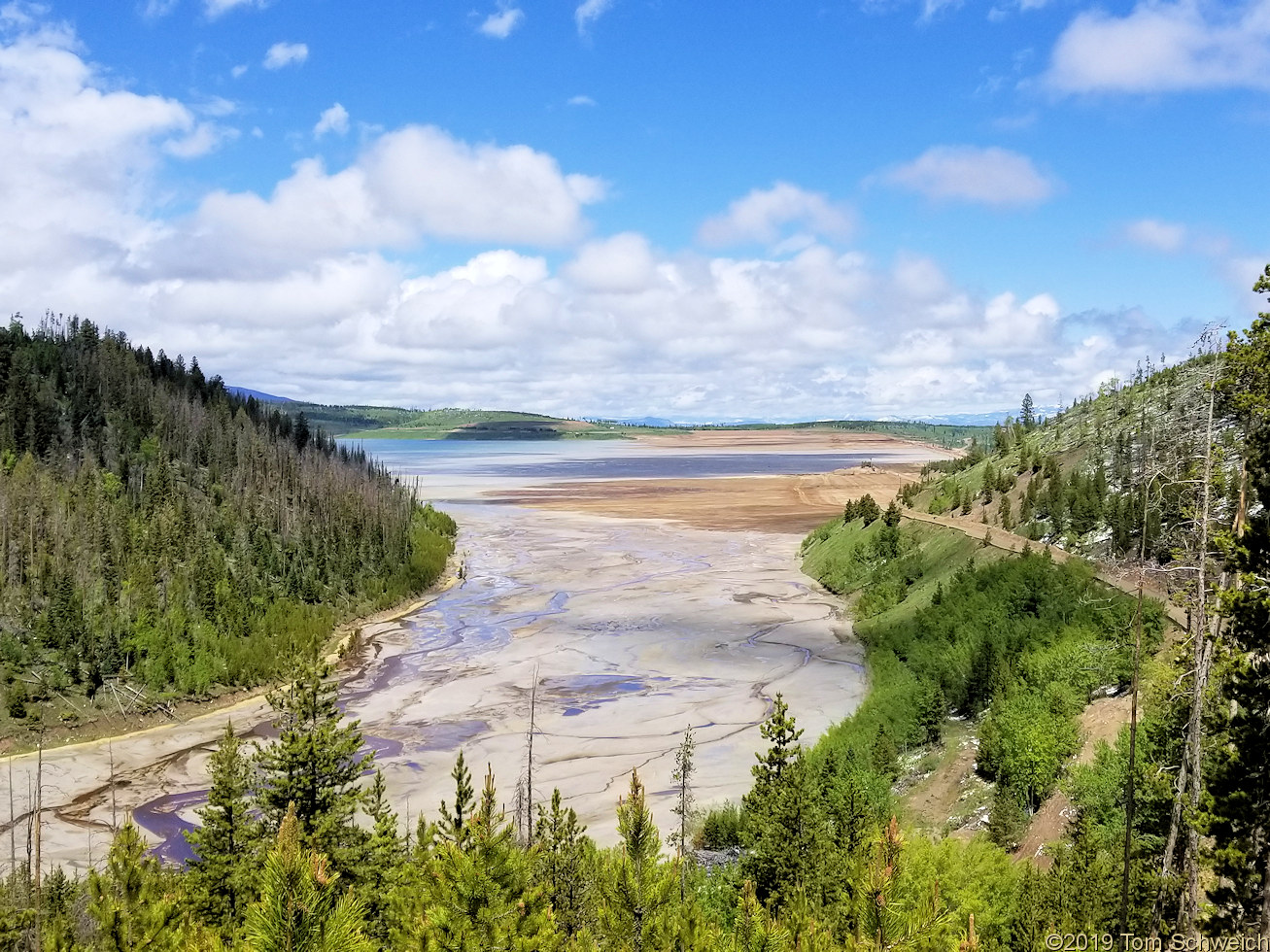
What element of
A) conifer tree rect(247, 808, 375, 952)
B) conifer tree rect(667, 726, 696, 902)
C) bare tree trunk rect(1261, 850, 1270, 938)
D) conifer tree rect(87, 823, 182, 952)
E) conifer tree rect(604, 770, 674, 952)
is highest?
conifer tree rect(247, 808, 375, 952)

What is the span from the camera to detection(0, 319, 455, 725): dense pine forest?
54031mm

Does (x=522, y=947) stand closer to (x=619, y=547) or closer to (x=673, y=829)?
(x=673, y=829)

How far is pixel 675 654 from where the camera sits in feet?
203

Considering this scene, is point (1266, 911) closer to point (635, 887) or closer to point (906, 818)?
point (635, 887)

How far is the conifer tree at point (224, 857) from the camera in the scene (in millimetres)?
20625

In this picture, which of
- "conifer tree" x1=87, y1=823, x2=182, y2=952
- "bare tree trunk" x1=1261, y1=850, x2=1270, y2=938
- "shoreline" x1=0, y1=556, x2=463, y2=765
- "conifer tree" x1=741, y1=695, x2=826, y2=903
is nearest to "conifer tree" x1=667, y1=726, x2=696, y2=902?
"conifer tree" x1=741, y1=695, x2=826, y2=903

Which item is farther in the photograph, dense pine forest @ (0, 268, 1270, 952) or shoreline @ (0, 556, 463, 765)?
shoreline @ (0, 556, 463, 765)

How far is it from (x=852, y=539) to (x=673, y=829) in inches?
2238

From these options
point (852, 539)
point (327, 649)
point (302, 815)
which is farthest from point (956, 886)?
point (852, 539)

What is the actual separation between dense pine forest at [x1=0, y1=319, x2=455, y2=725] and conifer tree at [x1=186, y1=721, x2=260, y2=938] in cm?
636

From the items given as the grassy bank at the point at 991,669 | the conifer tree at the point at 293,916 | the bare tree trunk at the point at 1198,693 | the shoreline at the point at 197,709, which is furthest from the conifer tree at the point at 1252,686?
the shoreline at the point at 197,709

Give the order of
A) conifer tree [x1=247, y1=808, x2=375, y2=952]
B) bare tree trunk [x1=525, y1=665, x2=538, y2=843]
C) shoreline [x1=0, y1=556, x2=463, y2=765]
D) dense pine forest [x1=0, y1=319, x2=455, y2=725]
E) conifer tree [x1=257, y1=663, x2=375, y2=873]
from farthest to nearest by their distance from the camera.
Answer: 1. dense pine forest [x1=0, y1=319, x2=455, y2=725]
2. shoreline [x1=0, y1=556, x2=463, y2=765]
3. bare tree trunk [x1=525, y1=665, x2=538, y2=843]
4. conifer tree [x1=257, y1=663, x2=375, y2=873]
5. conifer tree [x1=247, y1=808, x2=375, y2=952]

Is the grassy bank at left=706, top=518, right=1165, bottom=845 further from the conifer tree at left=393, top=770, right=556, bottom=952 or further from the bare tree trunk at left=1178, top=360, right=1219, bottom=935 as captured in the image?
the conifer tree at left=393, top=770, right=556, bottom=952

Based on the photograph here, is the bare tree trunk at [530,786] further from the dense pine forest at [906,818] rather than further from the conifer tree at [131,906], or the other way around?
the conifer tree at [131,906]
